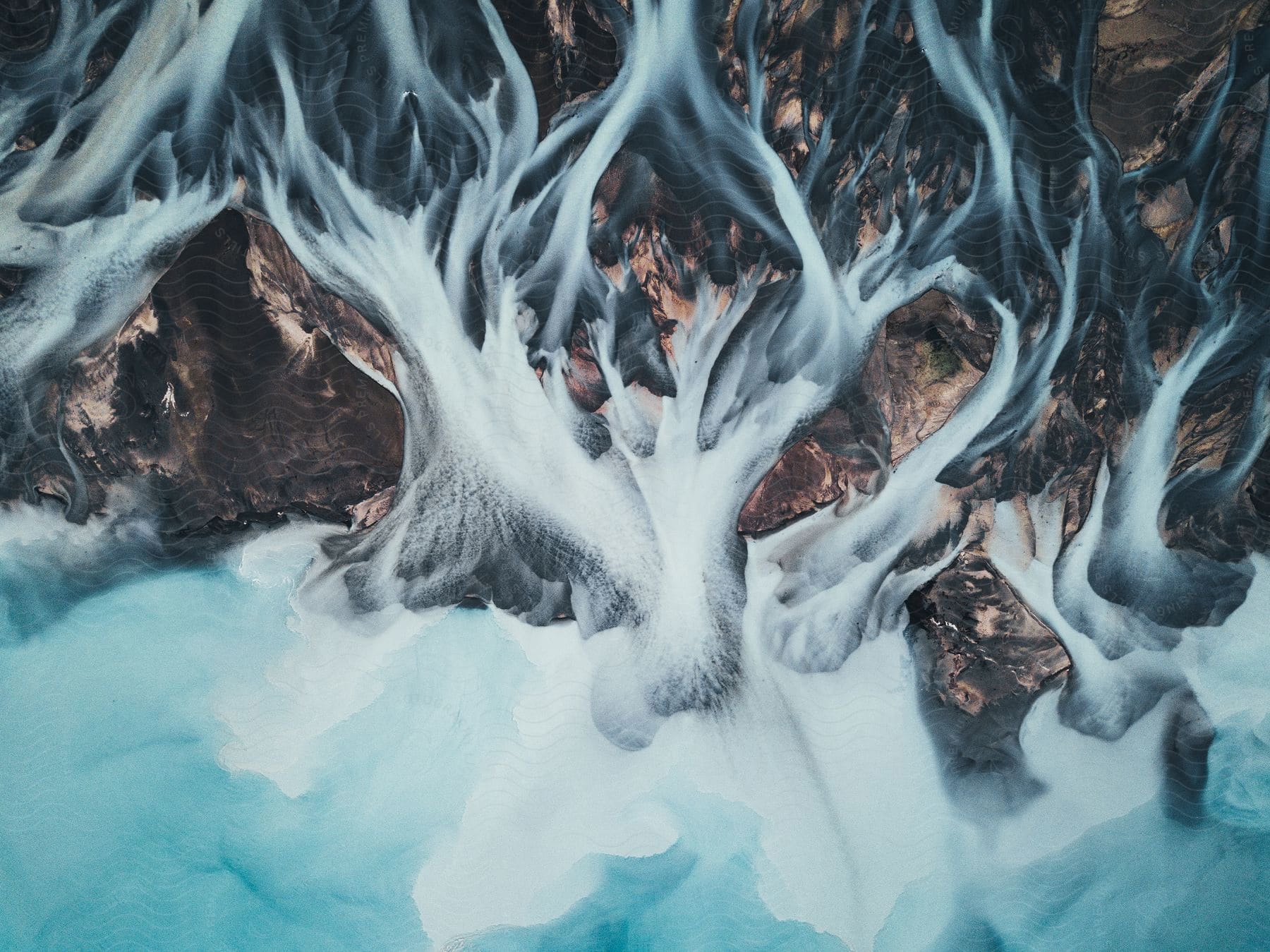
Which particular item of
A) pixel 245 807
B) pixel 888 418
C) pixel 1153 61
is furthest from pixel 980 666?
pixel 245 807

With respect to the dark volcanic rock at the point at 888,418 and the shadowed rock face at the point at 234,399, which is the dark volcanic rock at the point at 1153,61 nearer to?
the dark volcanic rock at the point at 888,418

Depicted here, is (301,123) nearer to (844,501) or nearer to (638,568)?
(638,568)

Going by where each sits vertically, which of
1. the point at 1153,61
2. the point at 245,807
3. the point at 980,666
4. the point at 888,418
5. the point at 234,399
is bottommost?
the point at 245,807

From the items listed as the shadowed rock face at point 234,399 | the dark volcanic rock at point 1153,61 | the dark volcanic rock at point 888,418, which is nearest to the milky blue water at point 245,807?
the shadowed rock face at point 234,399

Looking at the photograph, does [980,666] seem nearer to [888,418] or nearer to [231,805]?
[888,418]

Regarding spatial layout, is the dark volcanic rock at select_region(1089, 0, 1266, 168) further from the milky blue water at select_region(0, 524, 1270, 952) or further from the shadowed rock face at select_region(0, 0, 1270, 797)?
the milky blue water at select_region(0, 524, 1270, 952)

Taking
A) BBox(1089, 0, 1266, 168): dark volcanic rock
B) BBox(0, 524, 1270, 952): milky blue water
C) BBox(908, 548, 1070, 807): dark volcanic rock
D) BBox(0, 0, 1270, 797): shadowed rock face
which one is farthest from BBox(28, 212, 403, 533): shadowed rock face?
BBox(1089, 0, 1266, 168): dark volcanic rock
